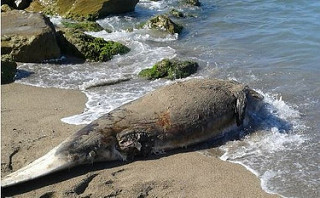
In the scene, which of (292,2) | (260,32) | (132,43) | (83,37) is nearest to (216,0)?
(292,2)

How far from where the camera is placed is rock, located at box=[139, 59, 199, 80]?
32.7 ft

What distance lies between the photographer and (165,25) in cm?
1393

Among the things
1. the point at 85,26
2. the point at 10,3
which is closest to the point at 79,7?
the point at 85,26

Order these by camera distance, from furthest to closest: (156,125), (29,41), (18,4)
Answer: (18,4) → (29,41) → (156,125)

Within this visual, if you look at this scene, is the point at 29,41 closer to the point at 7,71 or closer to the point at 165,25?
the point at 7,71

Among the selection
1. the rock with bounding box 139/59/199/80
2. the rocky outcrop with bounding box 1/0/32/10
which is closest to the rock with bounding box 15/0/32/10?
the rocky outcrop with bounding box 1/0/32/10

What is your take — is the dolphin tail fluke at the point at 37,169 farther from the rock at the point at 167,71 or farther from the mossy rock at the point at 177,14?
the mossy rock at the point at 177,14

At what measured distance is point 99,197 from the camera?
543 cm

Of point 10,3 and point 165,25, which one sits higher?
point 10,3

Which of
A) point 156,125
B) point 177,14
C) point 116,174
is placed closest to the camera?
point 116,174

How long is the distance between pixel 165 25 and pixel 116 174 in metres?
8.59

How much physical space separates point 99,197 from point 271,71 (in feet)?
20.4

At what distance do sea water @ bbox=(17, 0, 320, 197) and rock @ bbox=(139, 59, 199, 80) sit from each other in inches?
9.5

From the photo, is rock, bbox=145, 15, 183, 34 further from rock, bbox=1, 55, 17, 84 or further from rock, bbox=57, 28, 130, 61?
rock, bbox=1, 55, 17, 84
